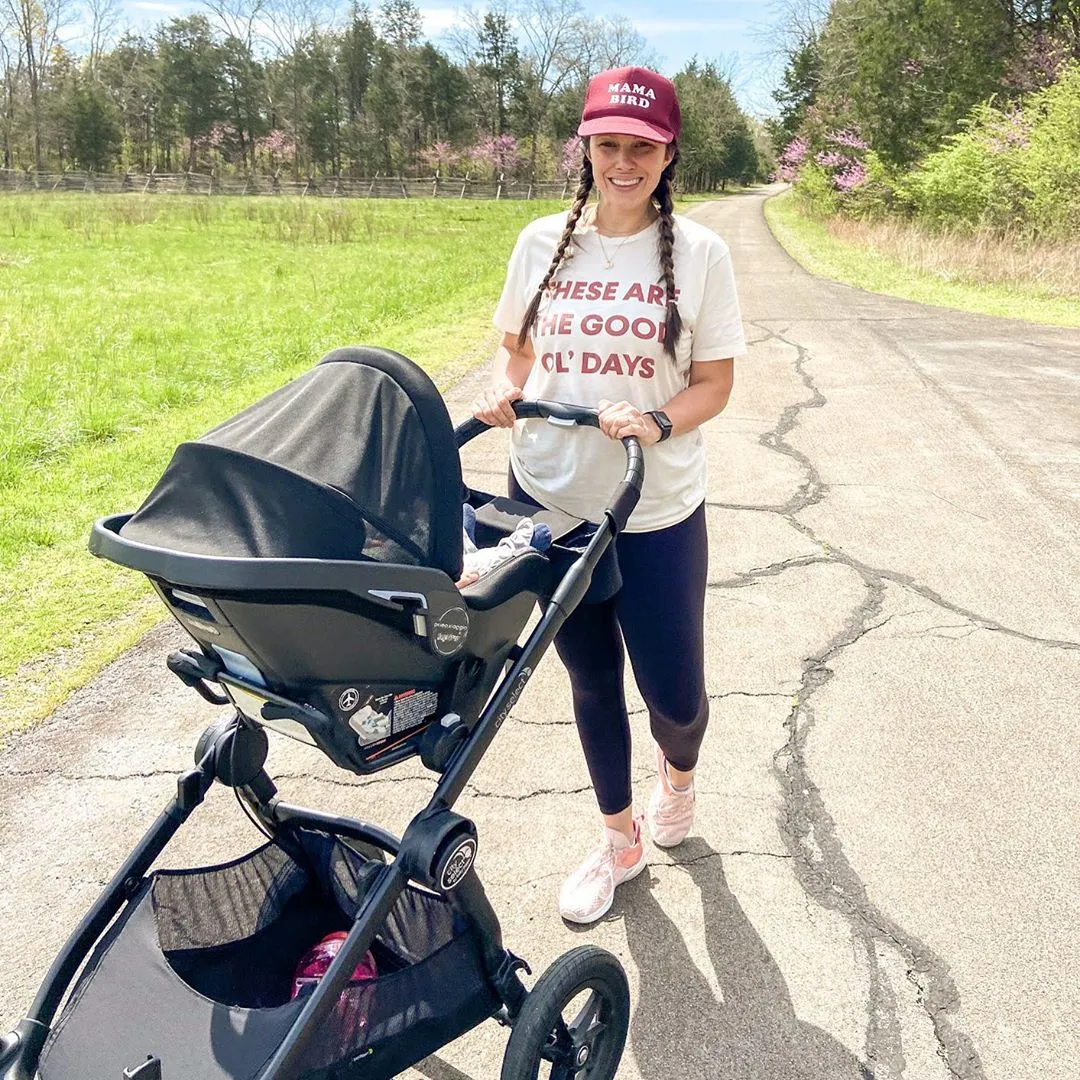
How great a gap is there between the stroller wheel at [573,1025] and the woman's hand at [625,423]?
1039 millimetres

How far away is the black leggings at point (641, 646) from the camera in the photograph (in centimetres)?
227

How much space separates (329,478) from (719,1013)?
161 cm

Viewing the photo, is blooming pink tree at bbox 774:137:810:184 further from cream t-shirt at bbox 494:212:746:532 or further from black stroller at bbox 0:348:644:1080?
black stroller at bbox 0:348:644:1080

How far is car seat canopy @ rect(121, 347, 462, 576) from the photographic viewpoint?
1418mm

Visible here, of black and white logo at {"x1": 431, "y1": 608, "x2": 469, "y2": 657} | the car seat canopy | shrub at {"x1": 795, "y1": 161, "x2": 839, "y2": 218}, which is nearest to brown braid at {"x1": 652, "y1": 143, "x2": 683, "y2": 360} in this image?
the car seat canopy

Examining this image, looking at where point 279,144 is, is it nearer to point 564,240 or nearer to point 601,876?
point 564,240

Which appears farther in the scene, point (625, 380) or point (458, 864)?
point (625, 380)

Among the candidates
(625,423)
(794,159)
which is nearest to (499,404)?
(625,423)

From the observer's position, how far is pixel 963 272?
15484mm

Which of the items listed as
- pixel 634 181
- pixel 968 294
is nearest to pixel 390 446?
pixel 634 181

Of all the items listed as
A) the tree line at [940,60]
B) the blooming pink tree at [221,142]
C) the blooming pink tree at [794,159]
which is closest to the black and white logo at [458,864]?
the tree line at [940,60]

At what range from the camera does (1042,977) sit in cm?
231

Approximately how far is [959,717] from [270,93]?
72.1 metres

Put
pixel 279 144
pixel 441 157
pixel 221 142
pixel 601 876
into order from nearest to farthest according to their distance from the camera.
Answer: pixel 601 876
pixel 441 157
pixel 221 142
pixel 279 144
